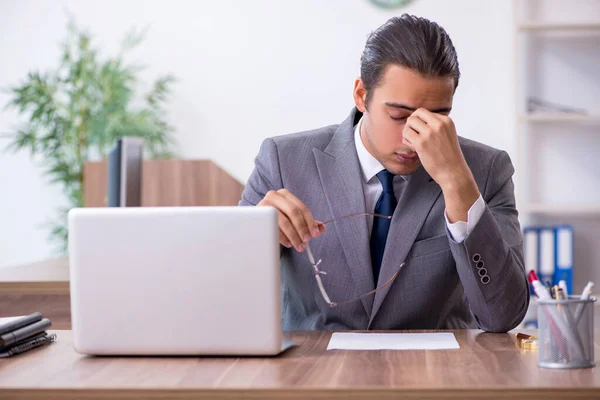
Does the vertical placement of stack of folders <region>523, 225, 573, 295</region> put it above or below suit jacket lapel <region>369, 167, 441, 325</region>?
below

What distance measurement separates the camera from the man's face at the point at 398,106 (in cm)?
170

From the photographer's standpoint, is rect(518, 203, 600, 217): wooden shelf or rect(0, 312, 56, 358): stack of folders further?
rect(518, 203, 600, 217): wooden shelf

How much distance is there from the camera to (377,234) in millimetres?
1822

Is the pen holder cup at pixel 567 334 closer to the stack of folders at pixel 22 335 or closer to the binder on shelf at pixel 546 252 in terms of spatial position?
the stack of folders at pixel 22 335

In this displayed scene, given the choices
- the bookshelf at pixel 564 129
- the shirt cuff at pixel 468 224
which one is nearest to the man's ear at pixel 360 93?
the shirt cuff at pixel 468 224

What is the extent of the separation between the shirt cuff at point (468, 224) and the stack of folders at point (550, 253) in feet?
7.56

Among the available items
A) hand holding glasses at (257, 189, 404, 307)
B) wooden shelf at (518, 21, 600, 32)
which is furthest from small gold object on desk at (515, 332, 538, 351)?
wooden shelf at (518, 21, 600, 32)

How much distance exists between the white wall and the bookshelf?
0.18 metres

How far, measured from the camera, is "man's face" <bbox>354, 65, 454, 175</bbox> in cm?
170

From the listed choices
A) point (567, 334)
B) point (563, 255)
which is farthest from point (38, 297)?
point (563, 255)

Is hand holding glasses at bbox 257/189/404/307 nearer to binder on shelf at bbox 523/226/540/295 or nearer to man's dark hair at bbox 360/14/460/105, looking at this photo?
man's dark hair at bbox 360/14/460/105

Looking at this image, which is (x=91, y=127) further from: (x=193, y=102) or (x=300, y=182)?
(x=300, y=182)

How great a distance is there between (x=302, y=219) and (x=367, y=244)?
369mm

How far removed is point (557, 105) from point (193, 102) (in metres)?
1.94
